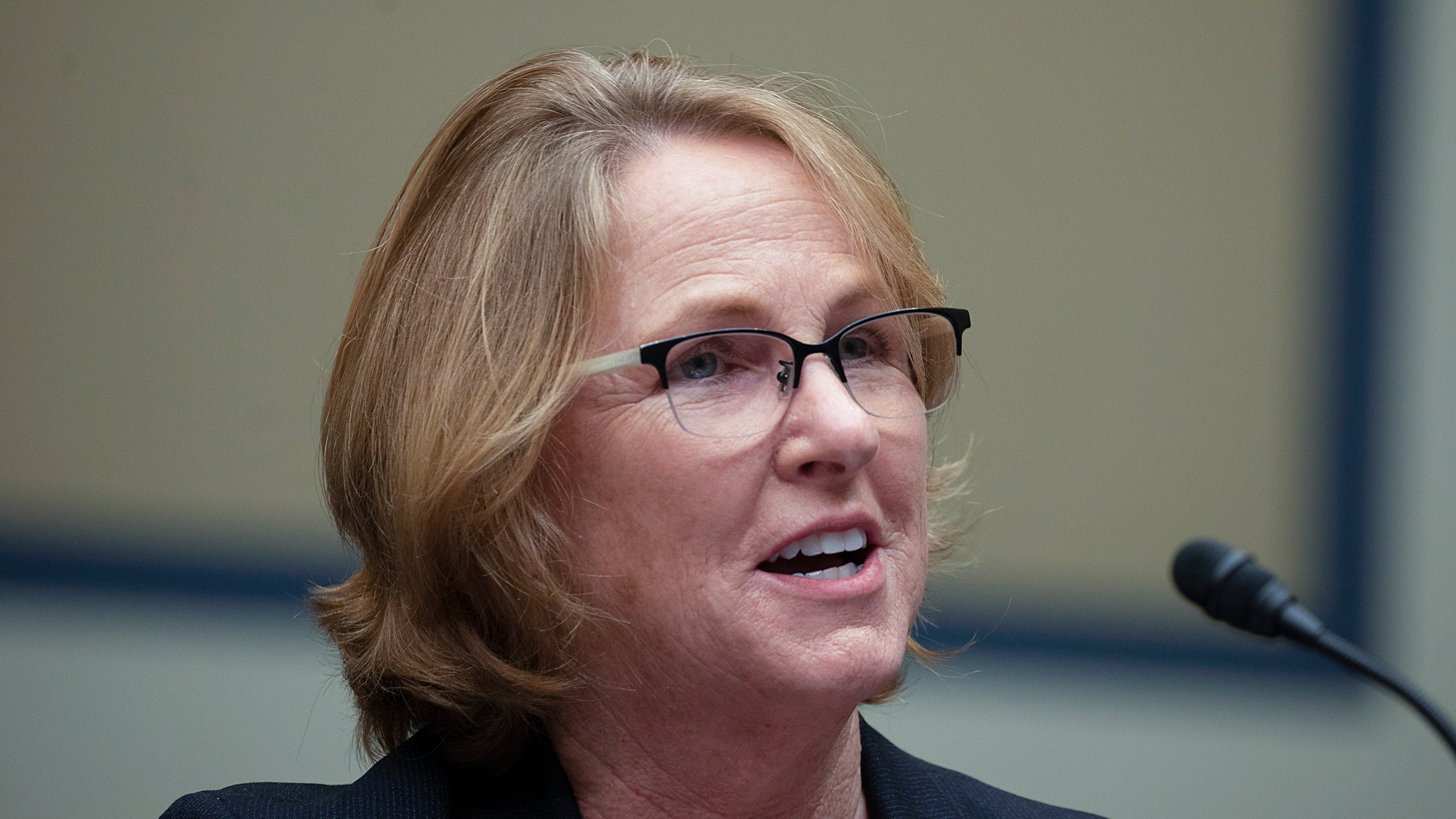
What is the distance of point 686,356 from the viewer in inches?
51.8

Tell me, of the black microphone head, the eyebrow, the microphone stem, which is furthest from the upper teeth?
the microphone stem

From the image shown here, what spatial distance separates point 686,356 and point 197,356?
2.15 metres

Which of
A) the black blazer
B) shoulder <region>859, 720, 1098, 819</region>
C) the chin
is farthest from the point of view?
shoulder <region>859, 720, 1098, 819</region>

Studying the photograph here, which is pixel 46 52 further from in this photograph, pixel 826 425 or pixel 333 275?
pixel 826 425

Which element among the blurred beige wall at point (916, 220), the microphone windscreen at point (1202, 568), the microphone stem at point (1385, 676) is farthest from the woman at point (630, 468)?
the blurred beige wall at point (916, 220)

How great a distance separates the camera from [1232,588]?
1073 millimetres

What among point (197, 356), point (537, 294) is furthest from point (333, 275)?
point (537, 294)

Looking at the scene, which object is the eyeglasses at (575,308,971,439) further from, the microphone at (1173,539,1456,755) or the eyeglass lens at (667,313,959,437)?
the microphone at (1173,539,1456,755)

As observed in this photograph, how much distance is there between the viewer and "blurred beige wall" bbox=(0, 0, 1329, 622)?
2996 millimetres

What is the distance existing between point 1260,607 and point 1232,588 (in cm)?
3

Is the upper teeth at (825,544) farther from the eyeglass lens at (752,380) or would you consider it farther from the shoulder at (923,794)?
the shoulder at (923,794)

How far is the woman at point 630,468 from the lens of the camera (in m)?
1.27

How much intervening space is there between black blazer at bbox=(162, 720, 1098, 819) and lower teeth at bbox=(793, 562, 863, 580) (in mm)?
338

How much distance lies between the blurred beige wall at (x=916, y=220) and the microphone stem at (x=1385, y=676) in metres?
1.98
